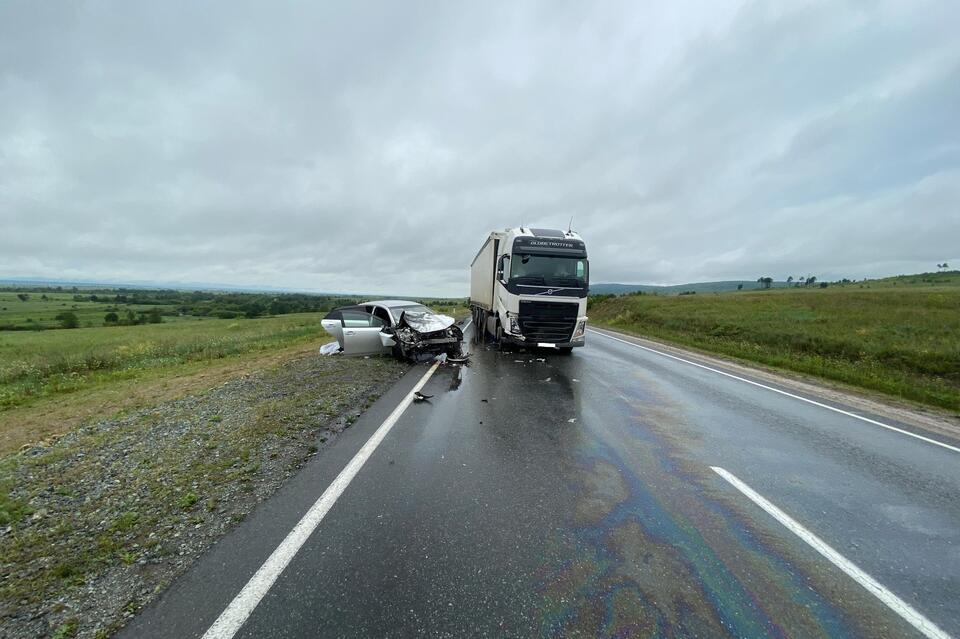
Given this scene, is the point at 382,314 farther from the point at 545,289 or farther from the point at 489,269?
the point at 489,269

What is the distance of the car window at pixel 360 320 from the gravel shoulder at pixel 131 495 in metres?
4.28

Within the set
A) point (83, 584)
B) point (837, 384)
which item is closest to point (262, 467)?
point (83, 584)

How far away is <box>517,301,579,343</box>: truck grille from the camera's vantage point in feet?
36.8

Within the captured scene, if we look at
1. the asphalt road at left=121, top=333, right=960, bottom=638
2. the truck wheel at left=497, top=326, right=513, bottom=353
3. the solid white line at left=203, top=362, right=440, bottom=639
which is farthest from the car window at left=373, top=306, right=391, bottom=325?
the solid white line at left=203, top=362, right=440, bottom=639

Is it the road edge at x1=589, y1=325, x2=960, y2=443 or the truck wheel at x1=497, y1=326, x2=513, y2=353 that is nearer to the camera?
the road edge at x1=589, y1=325, x2=960, y2=443

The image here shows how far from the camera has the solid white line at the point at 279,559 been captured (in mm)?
2092

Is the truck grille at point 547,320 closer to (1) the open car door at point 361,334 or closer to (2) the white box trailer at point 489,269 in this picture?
(2) the white box trailer at point 489,269

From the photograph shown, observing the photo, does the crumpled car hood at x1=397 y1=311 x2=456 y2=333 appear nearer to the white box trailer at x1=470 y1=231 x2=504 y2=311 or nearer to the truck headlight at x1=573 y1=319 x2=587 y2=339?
the white box trailer at x1=470 y1=231 x2=504 y2=311

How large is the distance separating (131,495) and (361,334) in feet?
23.9

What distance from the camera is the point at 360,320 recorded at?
1088 centimetres

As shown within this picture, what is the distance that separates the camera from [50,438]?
5270mm

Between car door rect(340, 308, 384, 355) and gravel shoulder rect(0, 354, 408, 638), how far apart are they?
13.3 feet

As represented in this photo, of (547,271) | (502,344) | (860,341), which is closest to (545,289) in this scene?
(547,271)

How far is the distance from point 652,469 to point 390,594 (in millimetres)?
3062
